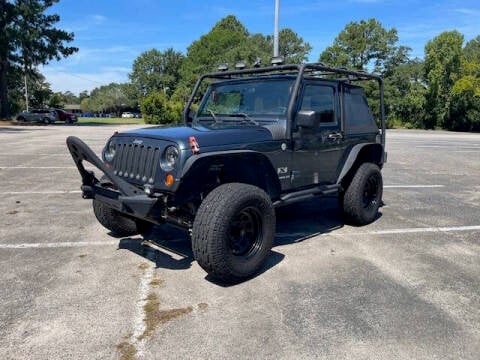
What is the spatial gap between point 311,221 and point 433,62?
44067 millimetres

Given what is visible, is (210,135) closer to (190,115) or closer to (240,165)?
(240,165)

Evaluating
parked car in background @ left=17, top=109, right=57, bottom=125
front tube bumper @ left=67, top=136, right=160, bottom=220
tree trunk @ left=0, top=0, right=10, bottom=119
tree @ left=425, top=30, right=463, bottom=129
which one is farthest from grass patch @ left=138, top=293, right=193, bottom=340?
tree @ left=425, top=30, right=463, bottom=129

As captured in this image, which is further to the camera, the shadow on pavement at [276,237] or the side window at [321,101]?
the side window at [321,101]

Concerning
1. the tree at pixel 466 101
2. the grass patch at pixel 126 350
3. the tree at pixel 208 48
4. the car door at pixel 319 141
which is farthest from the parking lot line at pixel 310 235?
the tree at pixel 208 48

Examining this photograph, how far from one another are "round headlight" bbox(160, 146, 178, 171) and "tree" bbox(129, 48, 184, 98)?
8446 cm

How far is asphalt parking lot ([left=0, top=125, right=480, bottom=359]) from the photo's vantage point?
9.23 feet

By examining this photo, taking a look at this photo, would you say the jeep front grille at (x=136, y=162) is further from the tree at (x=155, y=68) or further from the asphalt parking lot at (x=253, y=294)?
the tree at (x=155, y=68)

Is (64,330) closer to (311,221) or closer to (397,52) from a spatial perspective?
(311,221)

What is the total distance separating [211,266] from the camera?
356cm

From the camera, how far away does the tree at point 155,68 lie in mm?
85875

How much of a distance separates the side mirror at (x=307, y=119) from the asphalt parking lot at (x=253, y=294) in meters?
1.40

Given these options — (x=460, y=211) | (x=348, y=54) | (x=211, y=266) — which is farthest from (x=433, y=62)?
(x=211, y=266)

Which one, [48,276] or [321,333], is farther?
[48,276]

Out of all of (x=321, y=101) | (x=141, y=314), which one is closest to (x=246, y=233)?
(x=141, y=314)
